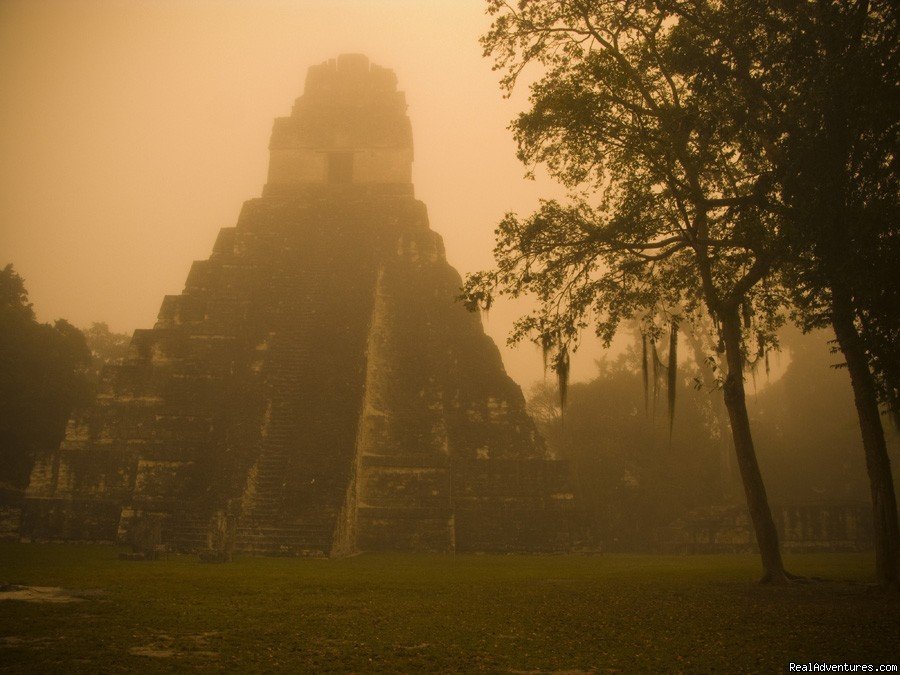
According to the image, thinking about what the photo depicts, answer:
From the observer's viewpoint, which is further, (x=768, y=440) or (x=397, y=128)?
(x=768, y=440)

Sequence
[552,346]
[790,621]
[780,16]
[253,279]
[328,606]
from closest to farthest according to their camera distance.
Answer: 1. [790,621]
2. [328,606]
3. [780,16]
4. [552,346]
5. [253,279]

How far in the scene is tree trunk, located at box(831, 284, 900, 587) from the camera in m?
9.21

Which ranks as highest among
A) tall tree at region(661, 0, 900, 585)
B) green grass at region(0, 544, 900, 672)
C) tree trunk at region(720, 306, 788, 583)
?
tall tree at region(661, 0, 900, 585)

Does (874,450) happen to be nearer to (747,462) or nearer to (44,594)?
(747,462)

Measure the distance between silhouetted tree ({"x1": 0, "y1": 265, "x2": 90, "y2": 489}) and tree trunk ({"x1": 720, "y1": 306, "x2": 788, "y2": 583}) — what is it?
56.2ft

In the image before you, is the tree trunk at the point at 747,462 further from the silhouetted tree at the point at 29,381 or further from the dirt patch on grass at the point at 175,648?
the silhouetted tree at the point at 29,381

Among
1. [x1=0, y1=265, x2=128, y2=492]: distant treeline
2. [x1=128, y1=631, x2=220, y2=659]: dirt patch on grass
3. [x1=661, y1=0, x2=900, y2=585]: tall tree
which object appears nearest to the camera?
[x1=128, y1=631, x2=220, y2=659]: dirt patch on grass

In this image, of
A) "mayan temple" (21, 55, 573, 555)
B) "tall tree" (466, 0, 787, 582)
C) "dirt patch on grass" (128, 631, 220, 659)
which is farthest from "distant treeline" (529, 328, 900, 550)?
"dirt patch on grass" (128, 631, 220, 659)

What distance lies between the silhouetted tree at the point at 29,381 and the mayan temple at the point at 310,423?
377 cm

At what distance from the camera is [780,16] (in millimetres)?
10133

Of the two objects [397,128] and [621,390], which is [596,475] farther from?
[397,128]

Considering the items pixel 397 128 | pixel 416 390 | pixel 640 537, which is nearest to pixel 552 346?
pixel 416 390

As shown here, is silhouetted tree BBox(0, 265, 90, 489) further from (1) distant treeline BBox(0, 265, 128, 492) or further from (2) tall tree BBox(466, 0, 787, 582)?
(2) tall tree BBox(466, 0, 787, 582)

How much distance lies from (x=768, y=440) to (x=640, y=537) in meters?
13.2
